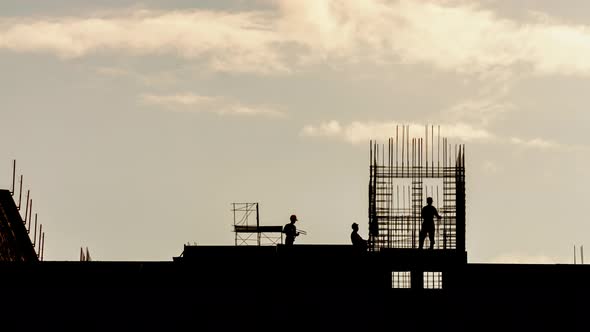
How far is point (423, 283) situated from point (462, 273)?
1.36 m

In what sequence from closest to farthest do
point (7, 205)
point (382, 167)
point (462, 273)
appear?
point (462, 273) → point (382, 167) → point (7, 205)

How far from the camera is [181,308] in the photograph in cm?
3719

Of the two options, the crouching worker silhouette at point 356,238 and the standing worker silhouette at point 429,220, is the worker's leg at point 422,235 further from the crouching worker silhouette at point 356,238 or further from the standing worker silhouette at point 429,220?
the crouching worker silhouette at point 356,238

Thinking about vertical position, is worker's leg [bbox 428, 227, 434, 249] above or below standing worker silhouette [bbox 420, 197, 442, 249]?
below

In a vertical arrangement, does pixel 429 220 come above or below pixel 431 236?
above

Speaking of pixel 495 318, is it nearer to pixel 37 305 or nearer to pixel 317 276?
pixel 317 276

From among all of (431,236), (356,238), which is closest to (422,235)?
(431,236)

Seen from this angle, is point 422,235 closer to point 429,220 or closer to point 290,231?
point 429,220

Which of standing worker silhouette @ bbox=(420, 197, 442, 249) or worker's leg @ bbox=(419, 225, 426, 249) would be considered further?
worker's leg @ bbox=(419, 225, 426, 249)

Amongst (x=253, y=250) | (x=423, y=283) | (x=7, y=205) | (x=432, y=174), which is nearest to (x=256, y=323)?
(x=253, y=250)

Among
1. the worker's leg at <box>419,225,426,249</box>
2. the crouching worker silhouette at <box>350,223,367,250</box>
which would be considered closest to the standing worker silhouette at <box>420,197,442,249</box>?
the worker's leg at <box>419,225,426,249</box>

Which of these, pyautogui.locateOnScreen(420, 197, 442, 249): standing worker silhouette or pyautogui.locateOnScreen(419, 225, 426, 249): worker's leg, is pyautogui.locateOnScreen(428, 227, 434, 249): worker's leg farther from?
pyautogui.locateOnScreen(419, 225, 426, 249): worker's leg

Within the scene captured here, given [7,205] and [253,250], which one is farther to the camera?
[7,205]

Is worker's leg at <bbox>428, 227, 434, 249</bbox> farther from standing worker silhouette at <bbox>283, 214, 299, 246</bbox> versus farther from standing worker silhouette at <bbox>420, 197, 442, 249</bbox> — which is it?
standing worker silhouette at <bbox>283, 214, 299, 246</bbox>
